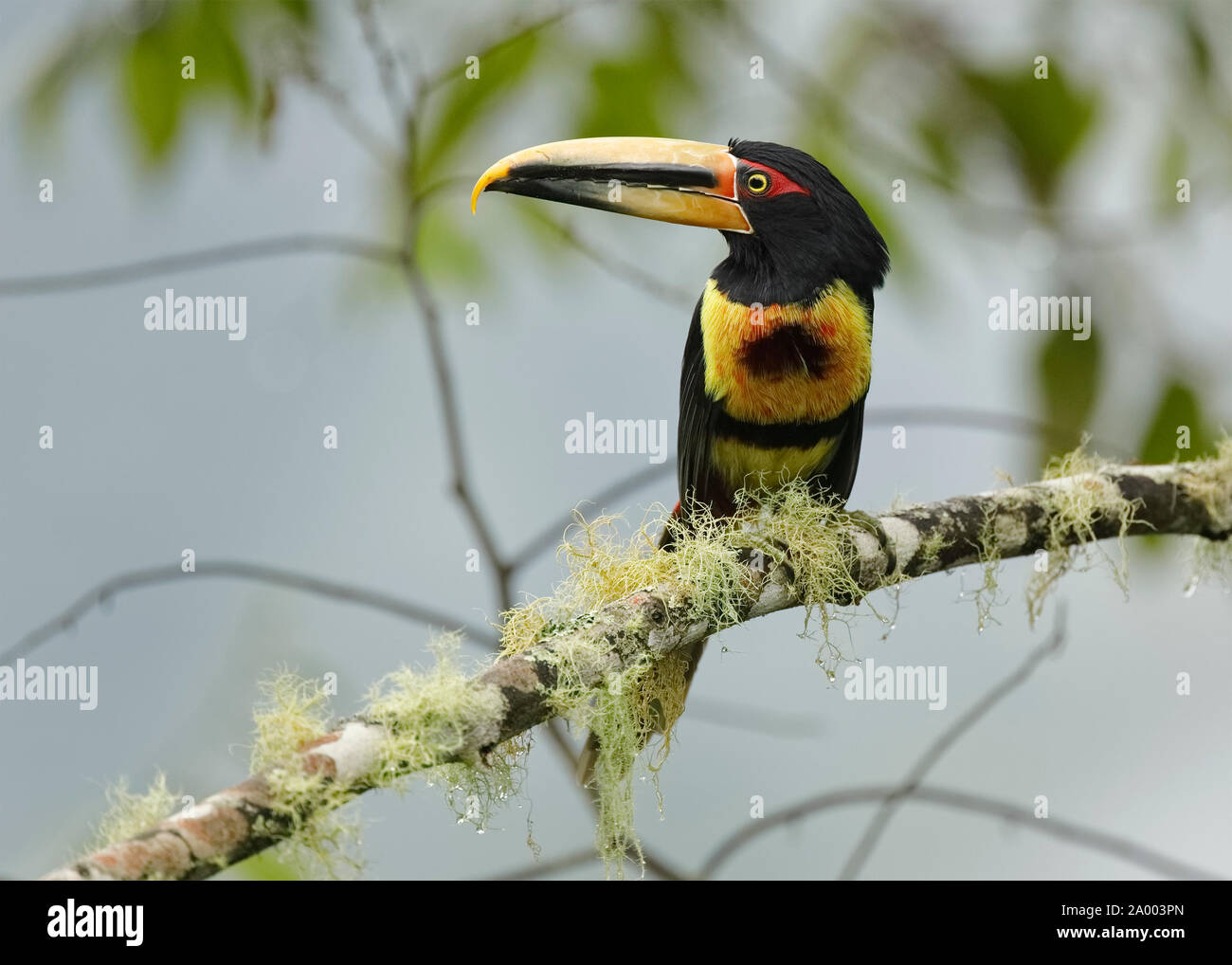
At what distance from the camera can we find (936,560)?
100 inches

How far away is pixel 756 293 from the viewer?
262 centimetres

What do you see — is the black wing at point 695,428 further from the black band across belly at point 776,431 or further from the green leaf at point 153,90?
the green leaf at point 153,90

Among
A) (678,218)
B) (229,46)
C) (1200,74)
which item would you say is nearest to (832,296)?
(678,218)

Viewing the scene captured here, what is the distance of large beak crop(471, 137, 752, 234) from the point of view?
2670 mm

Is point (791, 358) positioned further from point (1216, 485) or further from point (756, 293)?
point (1216, 485)

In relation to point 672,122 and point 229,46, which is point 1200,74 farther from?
point 229,46

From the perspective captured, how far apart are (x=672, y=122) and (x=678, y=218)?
253 mm

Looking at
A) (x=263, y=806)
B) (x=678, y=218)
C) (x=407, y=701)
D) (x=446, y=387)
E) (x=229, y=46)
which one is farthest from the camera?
(x=446, y=387)

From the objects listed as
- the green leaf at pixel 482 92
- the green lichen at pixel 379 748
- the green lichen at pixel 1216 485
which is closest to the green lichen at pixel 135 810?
the green lichen at pixel 379 748

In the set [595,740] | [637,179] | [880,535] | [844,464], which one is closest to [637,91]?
[637,179]

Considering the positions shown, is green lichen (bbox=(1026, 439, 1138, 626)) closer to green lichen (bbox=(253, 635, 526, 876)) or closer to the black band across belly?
the black band across belly

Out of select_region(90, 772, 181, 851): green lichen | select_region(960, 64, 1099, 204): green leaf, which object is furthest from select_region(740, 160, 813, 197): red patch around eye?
select_region(90, 772, 181, 851): green lichen

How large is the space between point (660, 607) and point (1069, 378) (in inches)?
43.7

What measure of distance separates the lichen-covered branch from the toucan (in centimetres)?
15
